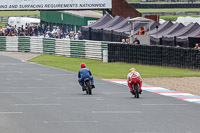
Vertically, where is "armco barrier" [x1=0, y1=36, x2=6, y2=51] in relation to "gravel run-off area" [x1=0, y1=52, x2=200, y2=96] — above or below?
above

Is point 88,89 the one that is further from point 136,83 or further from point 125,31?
point 125,31

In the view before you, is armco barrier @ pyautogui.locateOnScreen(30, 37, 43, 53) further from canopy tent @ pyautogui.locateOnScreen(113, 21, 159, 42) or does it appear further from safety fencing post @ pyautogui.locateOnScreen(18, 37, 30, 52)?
canopy tent @ pyautogui.locateOnScreen(113, 21, 159, 42)

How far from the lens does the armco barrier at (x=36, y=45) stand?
2101 inches

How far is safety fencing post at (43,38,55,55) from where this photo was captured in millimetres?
51844

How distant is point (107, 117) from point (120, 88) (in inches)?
385

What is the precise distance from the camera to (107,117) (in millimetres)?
17078

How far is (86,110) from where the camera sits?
1873cm

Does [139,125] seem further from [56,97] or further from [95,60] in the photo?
[95,60]

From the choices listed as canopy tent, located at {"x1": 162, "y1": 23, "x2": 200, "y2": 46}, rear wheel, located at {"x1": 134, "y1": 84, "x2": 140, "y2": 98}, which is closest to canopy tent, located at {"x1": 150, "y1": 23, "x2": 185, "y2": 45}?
canopy tent, located at {"x1": 162, "y1": 23, "x2": 200, "y2": 46}

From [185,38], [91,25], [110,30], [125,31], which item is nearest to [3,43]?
[91,25]

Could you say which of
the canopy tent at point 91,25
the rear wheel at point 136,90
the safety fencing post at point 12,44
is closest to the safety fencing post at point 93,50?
the canopy tent at point 91,25

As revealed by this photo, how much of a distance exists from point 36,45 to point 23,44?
174 cm

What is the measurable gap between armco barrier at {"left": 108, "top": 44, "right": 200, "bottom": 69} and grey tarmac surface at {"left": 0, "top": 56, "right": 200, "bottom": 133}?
798cm

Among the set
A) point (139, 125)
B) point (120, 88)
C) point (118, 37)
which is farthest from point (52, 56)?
point (139, 125)
